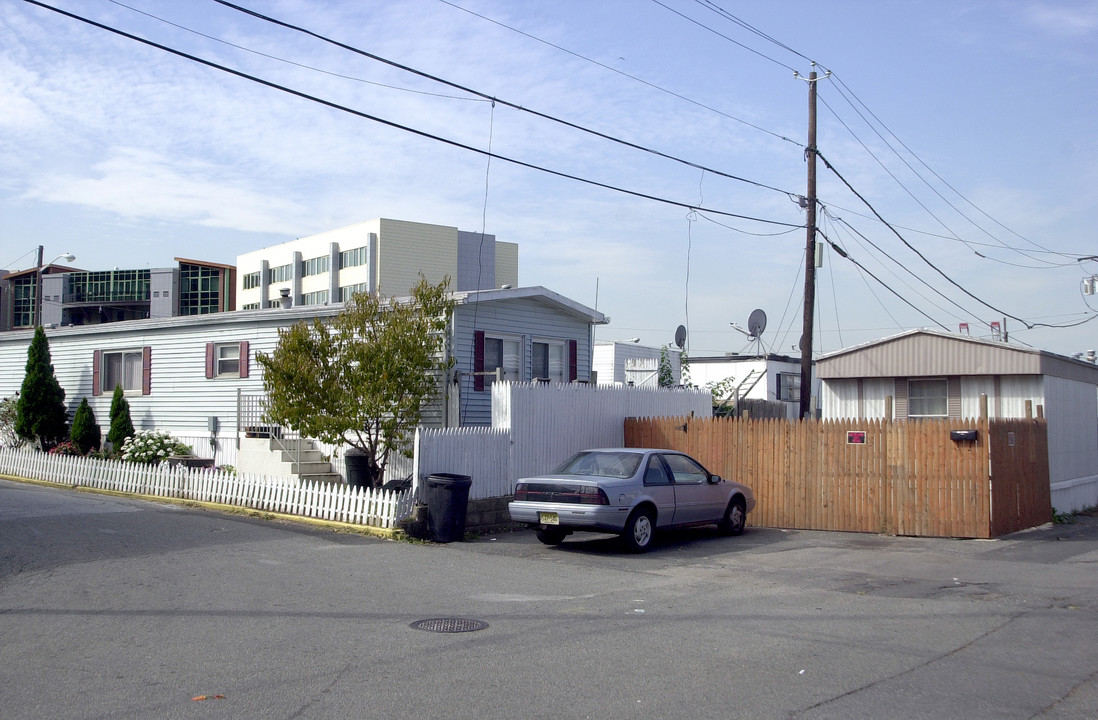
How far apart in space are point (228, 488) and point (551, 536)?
263 inches

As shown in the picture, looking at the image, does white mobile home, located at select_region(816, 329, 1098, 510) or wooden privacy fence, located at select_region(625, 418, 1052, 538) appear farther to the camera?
white mobile home, located at select_region(816, 329, 1098, 510)

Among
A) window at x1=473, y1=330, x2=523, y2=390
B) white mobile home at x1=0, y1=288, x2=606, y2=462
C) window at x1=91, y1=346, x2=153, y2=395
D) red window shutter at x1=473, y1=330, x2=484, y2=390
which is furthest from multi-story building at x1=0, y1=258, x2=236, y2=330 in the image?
red window shutter at x1=473, y1=330, x2=484, y2=390

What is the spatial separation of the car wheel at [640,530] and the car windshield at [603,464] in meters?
0.61

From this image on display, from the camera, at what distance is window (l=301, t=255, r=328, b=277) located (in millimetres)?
73562

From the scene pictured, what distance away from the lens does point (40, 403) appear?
25.1 metres

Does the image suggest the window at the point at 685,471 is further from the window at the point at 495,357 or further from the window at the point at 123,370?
the window at the point at 123,370

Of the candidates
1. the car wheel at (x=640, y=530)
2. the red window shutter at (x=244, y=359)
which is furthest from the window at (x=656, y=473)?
the red window shutter at (x=244, y=359)

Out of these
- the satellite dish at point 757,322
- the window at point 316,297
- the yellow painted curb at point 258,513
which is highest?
the window at point 316,297

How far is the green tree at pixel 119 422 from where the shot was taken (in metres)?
23.2

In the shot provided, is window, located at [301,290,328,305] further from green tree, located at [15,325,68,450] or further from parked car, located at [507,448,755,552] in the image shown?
parked car, located at [507,448,755,552]

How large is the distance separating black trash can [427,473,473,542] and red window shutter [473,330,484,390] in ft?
16.4

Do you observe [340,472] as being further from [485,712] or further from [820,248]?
[485,712]

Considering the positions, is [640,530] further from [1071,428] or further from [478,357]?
[1071,428]

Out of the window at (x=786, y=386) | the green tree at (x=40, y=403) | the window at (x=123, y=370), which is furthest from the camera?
the window at (x=786, y=386)
